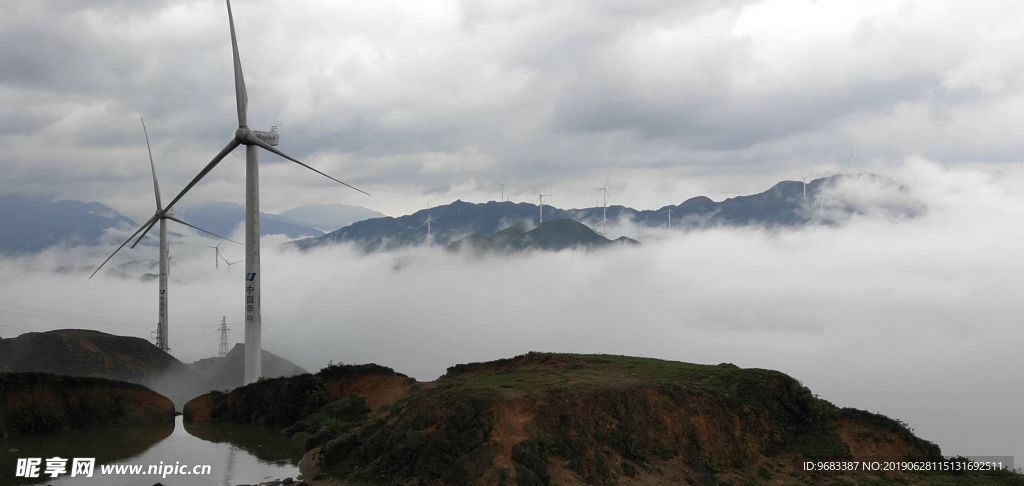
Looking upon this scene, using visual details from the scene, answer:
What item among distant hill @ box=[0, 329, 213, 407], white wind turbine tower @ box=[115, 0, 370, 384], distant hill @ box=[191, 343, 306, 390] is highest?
white wind turbine tower @ box=[115, 0, 370, 384]

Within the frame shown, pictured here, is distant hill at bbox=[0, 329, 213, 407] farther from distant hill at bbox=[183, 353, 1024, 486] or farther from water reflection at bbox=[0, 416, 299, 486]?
distant hill at bbox=[183, 353, 1024, 486]

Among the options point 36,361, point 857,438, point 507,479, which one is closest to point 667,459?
point 507,479

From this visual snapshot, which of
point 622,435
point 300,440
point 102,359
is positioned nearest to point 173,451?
point 300,440

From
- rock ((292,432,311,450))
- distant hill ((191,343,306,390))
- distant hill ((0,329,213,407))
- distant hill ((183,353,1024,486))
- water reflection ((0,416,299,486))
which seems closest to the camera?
distant hill ((183,353,1024,486))

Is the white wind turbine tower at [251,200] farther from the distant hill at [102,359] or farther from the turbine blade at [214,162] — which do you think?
the distant hill at [102,359]

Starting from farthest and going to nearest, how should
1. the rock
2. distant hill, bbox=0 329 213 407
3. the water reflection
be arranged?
distant hill, bbox=0 329 213 407 < the rock < the water reflection

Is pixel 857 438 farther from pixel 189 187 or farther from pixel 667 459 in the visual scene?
pixel 189 187

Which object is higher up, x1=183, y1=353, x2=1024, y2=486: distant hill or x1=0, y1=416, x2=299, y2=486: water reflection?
x1=183, y1=353, x2=1024, y2=486: distant hill

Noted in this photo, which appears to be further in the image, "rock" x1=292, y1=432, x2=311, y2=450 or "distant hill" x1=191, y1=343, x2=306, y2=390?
"distant hill" x1=191, y1=343, x2=306, y2=390

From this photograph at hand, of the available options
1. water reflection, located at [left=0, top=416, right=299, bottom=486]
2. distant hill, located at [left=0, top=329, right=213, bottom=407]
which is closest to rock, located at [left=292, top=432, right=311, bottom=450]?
water reflection, located at [left=0, top=416, right=299, bottom=486]
